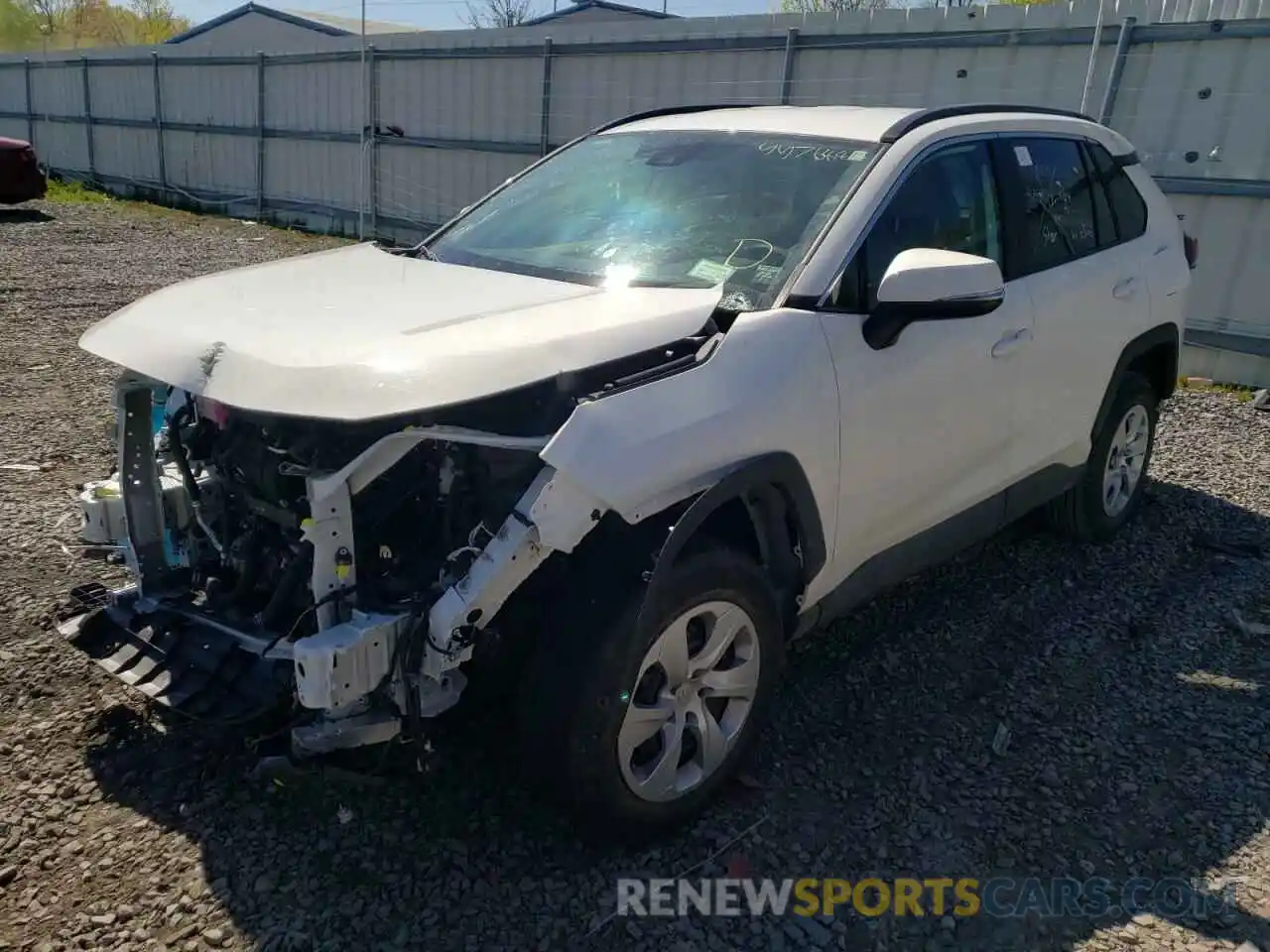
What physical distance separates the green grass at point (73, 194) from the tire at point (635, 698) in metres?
19.6

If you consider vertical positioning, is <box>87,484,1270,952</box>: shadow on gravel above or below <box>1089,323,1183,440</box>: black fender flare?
below

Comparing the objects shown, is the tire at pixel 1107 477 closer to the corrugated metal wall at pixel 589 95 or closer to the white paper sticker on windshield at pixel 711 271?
the white paper sticker on windshield at pixel 711 271

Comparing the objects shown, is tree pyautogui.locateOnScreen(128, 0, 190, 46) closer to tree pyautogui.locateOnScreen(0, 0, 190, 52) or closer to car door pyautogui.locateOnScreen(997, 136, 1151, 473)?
tree pyautogui.locateOnScreen(0, 0, 190, 52)

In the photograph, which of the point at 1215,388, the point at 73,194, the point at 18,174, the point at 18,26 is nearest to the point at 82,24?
the point at 18,26

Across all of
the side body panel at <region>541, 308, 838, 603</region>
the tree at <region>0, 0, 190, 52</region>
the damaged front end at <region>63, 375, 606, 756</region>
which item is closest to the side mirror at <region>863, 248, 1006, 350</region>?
the side body panel at <region>541, 308, 838, 603</region>

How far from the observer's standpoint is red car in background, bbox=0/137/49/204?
48.5ft

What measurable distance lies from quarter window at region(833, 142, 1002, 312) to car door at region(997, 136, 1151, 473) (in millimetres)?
156

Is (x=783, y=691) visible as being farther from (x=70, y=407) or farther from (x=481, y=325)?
(x=70, y=407)

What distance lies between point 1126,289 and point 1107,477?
0.94m

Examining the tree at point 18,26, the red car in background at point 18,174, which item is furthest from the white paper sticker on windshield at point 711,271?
the tree at point 18,26

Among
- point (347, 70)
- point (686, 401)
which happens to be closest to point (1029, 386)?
point (686, 401)

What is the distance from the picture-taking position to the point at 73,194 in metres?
19.9

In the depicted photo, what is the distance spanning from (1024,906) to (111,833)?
2442 mm

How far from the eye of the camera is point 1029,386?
3850mm
